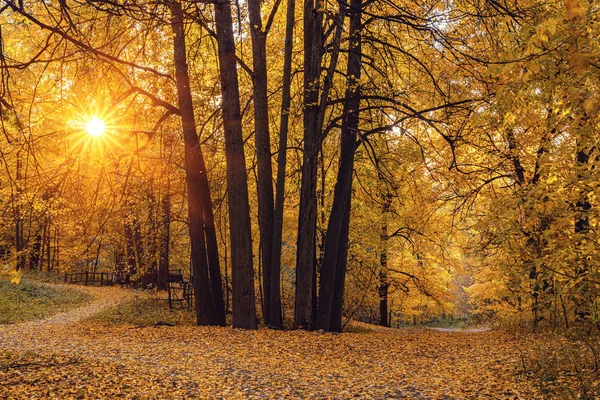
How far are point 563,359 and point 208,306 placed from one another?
7.44 meters

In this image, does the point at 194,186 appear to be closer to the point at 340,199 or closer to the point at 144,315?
the point at 340,199

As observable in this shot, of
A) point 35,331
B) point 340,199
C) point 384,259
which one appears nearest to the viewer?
point 340,199

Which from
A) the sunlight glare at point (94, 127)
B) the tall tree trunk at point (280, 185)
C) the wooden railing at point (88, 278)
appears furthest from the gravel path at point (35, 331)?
the wooden railing at point (88, 278)

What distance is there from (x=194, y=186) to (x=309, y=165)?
2.81m

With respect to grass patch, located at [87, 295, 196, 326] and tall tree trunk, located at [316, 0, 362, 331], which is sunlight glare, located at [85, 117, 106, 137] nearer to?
grass patch, located at [87, 295, 196, 326]

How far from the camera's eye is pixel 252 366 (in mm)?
7215

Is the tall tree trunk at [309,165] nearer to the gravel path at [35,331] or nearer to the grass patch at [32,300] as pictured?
the gravel path at [35,331]

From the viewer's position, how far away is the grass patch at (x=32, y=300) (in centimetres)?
1558

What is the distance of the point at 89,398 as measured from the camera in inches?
205

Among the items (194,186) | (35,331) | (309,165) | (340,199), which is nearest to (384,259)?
(340,199)

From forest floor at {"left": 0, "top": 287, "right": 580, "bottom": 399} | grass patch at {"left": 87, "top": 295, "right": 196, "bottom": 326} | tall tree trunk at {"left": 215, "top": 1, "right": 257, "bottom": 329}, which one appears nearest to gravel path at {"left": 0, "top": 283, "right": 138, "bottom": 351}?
forest floor at {"left": 0, "top": 287, "right": 580, "bottom": 399}

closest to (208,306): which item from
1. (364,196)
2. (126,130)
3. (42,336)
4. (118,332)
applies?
(118,332)

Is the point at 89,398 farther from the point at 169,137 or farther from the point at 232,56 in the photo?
the point at 169,137

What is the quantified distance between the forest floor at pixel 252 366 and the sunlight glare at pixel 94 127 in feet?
13.6
